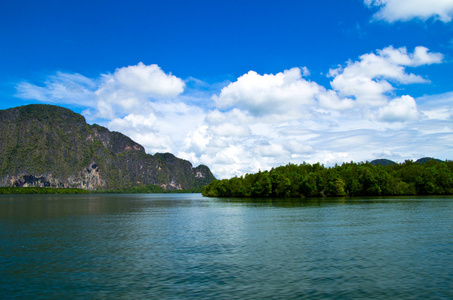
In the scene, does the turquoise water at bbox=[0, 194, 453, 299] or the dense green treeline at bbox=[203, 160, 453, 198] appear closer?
the turquoise water at bbox=[0, 194, 453, 299]

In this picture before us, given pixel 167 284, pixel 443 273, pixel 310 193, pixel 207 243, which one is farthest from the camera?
pixel 310 193

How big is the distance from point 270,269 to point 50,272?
18.4 metres

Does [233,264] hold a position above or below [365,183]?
below

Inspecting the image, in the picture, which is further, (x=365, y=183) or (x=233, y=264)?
(x=365, y=183)

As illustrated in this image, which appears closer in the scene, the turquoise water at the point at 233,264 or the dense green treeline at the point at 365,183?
the turquoise water at the point at 233,264

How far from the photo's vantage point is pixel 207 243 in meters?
41.7

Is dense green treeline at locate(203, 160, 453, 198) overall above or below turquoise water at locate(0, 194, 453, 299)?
above

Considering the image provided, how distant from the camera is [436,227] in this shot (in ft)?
166

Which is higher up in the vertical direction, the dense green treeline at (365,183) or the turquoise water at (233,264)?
the dense green treeline at (365,183)

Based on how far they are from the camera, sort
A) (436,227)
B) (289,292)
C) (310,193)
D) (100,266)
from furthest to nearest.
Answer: (310,193) → (436,227) → (100,266) → (289,292)

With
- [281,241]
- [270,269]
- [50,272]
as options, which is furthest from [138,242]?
[270,269]

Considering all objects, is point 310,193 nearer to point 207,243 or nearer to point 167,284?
point 207,243

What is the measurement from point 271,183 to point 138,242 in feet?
508

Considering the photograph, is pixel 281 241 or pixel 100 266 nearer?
pixel 100 266
